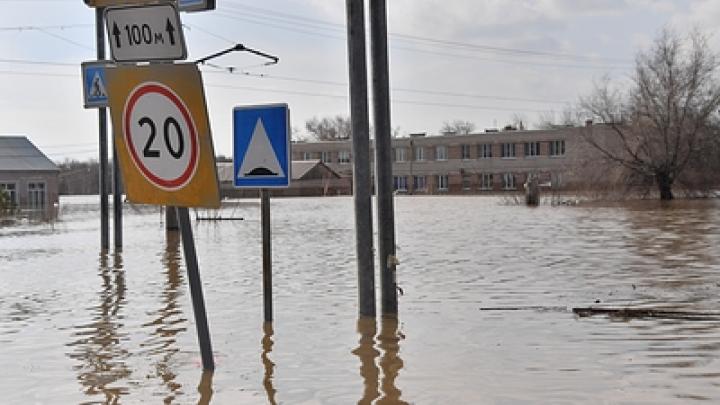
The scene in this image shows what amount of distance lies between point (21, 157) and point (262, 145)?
269 ft

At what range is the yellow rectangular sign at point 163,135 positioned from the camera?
228 inches

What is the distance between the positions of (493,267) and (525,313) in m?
5.04

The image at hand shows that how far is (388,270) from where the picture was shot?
8.75 m

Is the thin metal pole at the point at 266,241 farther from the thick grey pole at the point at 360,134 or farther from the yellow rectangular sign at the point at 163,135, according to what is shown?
the yellow rectangular sign at the point at 163,135

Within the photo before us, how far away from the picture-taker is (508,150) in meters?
102

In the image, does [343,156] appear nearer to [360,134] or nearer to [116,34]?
[360,134]

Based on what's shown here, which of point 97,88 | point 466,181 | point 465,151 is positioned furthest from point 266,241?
point 465,151

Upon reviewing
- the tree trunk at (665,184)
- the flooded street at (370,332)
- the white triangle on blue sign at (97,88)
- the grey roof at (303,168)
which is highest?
the grey roof at (303,168)

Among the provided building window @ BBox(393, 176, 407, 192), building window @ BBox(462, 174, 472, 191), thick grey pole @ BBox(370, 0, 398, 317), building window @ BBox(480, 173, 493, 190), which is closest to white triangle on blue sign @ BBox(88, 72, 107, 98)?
thick grey pole @ BBox(370, 0, 398, 317)

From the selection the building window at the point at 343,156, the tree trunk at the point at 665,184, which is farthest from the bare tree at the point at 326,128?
the tree trunk at the point at 665,184

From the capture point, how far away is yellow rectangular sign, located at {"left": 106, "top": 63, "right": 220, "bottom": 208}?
5.79 metres

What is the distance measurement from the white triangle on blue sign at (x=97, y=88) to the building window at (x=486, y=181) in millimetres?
89264

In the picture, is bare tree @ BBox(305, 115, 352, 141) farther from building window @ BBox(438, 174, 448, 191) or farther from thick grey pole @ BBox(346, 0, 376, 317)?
thick grey pole @ BBox(346, 0, 376, 317)

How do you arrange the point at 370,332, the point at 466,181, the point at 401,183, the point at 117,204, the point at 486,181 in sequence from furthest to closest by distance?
Result: the point at 401,183
the point at 466,181
the point at 486,181
the point at 117,204
the point at 370,332
